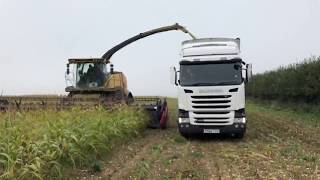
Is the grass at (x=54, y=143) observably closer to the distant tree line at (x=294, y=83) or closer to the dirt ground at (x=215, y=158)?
the dirt ground at (x=215, y=158)

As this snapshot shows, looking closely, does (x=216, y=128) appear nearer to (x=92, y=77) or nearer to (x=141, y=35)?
(x=92, y=77)

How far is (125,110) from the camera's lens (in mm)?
19156

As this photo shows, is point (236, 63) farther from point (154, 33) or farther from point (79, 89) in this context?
point (154, 33)

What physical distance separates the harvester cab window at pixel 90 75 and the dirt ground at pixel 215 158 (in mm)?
5723

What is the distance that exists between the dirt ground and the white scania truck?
58cm

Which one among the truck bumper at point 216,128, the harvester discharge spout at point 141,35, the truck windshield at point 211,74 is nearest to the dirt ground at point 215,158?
the truck bumper at point 216,128

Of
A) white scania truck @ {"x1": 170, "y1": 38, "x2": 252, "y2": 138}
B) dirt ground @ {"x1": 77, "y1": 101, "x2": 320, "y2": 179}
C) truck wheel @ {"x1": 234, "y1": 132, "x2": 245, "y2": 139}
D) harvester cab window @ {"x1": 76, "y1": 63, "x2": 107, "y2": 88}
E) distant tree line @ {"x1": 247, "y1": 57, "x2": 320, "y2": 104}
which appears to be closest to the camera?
dirt ground @ {"x1": 77, "y1": 101, "x2": 320, "y2": 179}

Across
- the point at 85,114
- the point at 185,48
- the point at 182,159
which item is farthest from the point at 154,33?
the point at 182,159

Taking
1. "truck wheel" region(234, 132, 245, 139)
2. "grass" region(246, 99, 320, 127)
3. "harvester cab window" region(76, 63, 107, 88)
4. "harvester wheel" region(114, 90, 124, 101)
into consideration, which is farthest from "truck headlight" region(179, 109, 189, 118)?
"grass" region(246, 99, 320, 127)

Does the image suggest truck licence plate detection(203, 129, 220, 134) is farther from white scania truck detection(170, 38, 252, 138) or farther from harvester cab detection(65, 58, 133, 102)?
harvester cab detection(65, 58, 133, 102)

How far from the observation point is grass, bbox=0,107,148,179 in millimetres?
9781

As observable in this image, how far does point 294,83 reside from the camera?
35.0m

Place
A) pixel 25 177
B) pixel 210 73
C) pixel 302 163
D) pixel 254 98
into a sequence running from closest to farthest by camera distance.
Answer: pixel 25 177
pixel 302 163
pixel 210 73
pixel 254 98

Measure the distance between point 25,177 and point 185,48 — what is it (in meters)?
10.2
